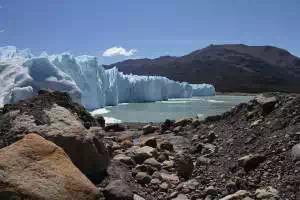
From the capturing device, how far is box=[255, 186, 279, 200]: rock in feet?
17.3

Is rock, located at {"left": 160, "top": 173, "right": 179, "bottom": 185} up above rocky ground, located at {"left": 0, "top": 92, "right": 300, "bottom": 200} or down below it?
below

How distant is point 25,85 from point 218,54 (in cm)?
16912

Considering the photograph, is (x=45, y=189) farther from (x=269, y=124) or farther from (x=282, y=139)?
(x=269, y=124)

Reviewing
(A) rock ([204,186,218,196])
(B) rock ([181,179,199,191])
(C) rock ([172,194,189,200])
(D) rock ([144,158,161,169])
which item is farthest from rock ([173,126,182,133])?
(C) rock ([172,194,189,200])

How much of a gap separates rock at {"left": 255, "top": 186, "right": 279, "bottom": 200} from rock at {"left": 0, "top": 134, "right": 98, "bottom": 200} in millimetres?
2128

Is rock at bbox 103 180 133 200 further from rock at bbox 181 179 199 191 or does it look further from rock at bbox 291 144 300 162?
rock at bbox 291 144 300 162

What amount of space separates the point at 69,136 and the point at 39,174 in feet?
3.60

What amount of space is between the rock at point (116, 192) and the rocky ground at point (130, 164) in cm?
1

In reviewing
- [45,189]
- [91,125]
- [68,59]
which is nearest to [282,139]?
[91,125]

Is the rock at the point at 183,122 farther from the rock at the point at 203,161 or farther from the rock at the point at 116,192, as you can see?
the rock at the point at 116,192

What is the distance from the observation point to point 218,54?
188000mm

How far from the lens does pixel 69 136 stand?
518cm

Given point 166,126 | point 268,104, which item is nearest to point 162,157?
point 268,104

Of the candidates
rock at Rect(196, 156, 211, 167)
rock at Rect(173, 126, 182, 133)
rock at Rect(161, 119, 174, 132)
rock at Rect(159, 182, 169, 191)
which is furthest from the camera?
rock at Rect(161, 119, 174, 132)
